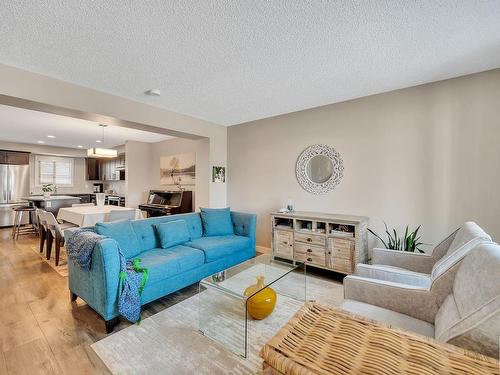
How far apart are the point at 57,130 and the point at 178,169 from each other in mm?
2756

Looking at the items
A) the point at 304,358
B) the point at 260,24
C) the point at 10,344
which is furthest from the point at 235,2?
the point at 10,344

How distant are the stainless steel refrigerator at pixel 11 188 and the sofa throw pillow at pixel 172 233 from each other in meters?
6.51

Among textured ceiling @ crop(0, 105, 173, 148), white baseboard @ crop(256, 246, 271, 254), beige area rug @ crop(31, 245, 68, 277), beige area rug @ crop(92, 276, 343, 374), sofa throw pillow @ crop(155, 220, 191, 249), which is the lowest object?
beige area rug @ crop(92, 276, 343, 374)

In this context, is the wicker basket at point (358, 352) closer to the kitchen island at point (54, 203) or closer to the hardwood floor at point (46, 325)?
Result: the hardwood floor at point (46, 325)

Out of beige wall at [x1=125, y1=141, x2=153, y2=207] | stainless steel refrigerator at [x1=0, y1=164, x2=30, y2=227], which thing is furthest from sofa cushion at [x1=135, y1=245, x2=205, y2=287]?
stainless steel refrigerator at [x1=0, y1=164, x2=30, y2=227]

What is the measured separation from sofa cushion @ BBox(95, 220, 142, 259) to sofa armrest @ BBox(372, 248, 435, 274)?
8.90ft

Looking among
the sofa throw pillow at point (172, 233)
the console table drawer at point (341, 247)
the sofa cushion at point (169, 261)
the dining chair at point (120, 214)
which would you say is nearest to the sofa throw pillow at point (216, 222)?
the sofa throw pillow at point (172, 233)

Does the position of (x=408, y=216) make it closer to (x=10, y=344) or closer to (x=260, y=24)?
(x=260, y=24)

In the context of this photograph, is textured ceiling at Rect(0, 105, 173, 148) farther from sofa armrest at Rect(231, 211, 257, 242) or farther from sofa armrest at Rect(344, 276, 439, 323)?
sofa armrest at Rect(344, 276, 439, 323)

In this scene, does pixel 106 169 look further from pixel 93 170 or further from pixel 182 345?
pixel 182 345

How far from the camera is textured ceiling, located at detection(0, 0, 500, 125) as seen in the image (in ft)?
5.47

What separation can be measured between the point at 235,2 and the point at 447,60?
87.9 inches

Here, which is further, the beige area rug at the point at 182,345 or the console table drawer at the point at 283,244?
the console table drawer at the point at 283,244

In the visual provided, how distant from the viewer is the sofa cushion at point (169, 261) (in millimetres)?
2480
